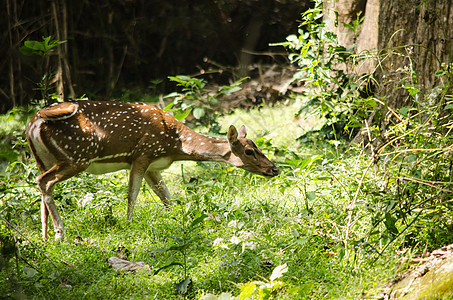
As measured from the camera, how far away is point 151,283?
351 centimetres

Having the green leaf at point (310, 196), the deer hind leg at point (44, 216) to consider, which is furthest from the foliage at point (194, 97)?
the green leaf at point (310, 196)

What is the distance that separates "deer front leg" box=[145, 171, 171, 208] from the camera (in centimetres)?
523

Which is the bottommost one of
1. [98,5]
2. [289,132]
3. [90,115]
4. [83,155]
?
[289,132]

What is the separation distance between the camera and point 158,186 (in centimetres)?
524

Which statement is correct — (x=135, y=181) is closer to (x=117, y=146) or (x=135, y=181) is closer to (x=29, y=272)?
(x=117, y=146)

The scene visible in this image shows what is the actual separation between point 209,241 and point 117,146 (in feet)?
4.79

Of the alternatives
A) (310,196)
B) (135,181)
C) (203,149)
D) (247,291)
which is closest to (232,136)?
(203,149)

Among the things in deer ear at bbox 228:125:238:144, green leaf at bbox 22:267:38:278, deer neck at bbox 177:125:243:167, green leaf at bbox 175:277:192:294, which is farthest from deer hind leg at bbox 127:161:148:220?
green leaf at bbox 175:277:192:294

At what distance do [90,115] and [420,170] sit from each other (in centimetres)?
291

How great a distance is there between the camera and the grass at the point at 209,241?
11.1 ft

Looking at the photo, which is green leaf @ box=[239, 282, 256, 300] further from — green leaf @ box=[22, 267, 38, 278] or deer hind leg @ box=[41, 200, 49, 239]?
deer hind leg @ box=[41, 200, 49, 239]

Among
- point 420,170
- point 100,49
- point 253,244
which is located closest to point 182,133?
point 253,244

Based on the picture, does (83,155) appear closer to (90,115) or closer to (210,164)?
(90,115)

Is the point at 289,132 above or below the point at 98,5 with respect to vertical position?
below
